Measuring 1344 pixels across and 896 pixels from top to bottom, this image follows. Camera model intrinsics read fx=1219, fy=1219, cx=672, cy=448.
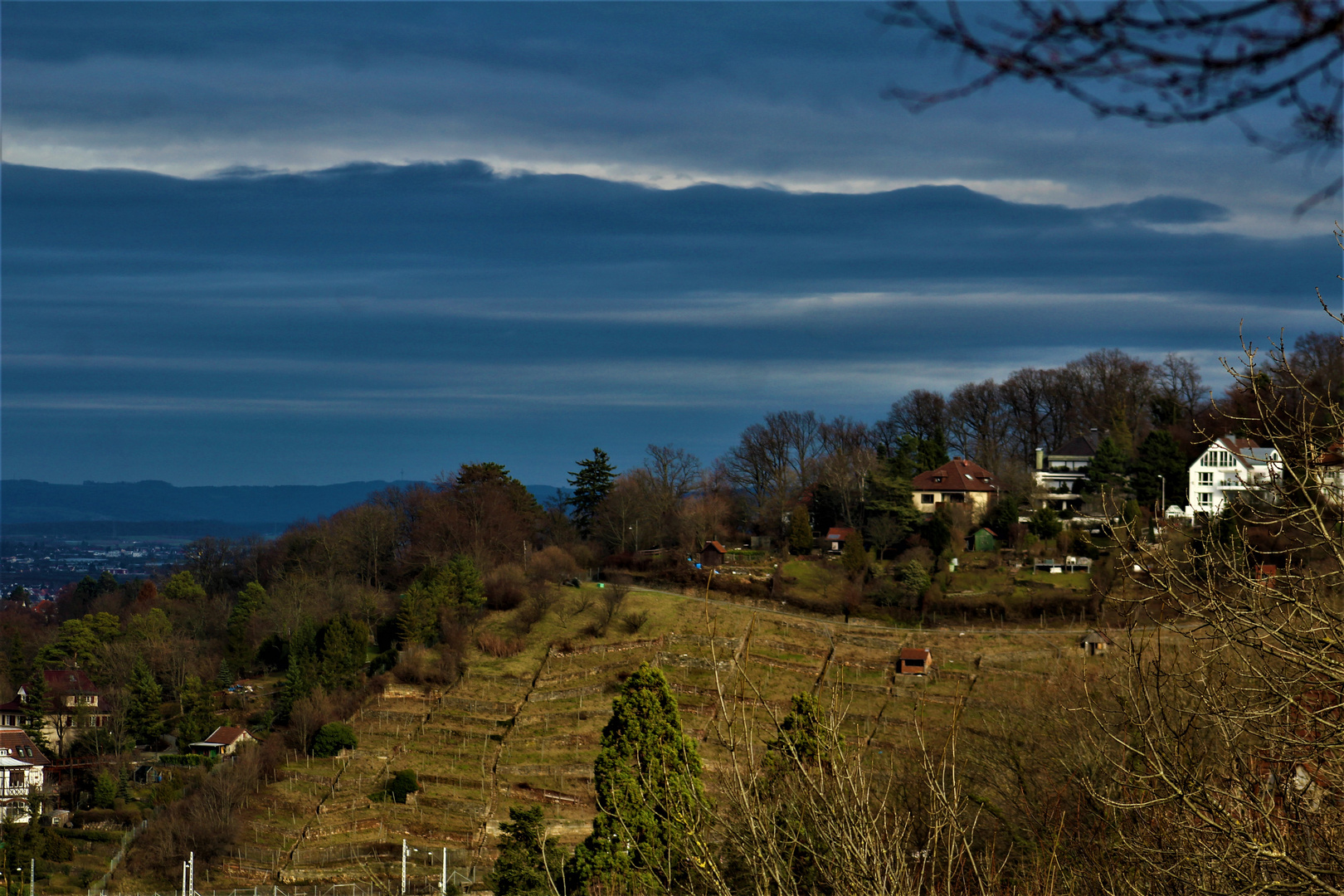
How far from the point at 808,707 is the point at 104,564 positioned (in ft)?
583

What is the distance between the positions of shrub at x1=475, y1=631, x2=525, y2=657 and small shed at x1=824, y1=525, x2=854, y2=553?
1624 centimetres

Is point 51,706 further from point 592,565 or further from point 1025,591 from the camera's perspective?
point 1025,591

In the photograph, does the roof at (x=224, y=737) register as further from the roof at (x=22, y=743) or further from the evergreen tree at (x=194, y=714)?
the roof at (x=22, y=743)

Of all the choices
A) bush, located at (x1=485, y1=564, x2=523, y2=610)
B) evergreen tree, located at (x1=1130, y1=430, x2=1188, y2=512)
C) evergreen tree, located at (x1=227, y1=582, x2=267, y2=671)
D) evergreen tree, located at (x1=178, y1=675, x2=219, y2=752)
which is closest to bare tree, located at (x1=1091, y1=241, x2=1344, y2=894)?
bush, located at (x1=485, y1=564, x2=523, y2=610)

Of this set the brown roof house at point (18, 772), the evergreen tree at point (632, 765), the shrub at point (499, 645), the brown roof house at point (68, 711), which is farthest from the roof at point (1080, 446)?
the brown roof house at point (18, 772)

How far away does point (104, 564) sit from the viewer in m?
177

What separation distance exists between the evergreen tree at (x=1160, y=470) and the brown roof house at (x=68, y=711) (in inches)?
1660

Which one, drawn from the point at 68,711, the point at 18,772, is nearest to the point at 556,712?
the point at 18,772

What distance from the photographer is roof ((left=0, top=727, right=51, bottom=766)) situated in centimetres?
4312

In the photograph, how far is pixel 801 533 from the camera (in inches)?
2121

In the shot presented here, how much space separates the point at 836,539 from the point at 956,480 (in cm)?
660

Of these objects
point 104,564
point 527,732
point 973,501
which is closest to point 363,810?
point 527,732

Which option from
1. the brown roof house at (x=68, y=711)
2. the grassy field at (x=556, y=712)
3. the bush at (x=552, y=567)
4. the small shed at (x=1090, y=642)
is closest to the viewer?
the grassy field at (x=556, y=712)

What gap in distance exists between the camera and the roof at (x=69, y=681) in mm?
49094
